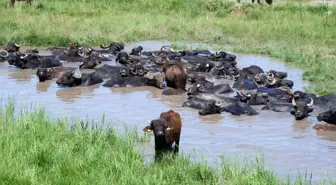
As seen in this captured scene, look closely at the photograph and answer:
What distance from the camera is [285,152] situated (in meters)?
7.88

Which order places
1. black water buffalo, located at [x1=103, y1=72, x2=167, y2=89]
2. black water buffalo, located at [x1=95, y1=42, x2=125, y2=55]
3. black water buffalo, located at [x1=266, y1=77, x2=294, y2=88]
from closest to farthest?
black water buffalo, located at [x1=266, y1=77, x2=294, y2=88], black water buffalo, located at [x1=103, y1=72, x2=167, y2=89], black water buffalo, located at [x1=95, y1=42, x2=125, y2=55]

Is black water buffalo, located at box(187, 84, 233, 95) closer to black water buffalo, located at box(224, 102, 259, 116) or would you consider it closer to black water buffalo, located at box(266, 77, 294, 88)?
black water buffalo, located at box(266, 77, 294, 88)

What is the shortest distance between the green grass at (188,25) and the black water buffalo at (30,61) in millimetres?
3915

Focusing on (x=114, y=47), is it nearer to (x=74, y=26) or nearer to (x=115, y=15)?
(x=74, y=26)

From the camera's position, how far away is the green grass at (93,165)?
5930mm

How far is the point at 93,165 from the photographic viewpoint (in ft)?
20.9

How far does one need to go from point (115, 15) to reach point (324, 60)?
10690 mm

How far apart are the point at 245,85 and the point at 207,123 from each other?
3.09 meters

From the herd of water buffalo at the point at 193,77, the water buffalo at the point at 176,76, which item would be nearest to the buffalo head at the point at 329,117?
the herd of water buffalo at the point at 193,77

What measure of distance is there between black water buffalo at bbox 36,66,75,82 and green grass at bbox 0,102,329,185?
5.62 metres

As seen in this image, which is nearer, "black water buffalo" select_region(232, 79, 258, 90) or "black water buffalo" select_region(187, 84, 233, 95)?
"black water buffalo" select_region(187, 84, 233, 95)

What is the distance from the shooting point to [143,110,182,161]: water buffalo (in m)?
7.07

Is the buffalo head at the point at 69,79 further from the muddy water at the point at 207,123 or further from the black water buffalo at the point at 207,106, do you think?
the black water buffalo at the point at 207,106

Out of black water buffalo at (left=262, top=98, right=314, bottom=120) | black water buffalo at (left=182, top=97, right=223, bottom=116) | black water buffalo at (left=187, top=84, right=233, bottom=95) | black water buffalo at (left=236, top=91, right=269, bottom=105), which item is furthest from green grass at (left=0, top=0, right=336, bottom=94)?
black water buffalo at (left=182, top=97, right=223, bottom=116)
